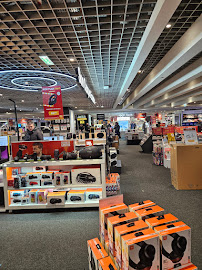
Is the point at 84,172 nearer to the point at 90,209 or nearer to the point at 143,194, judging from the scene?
the point at 90,209

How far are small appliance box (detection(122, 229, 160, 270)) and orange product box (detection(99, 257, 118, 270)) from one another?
0.12 m

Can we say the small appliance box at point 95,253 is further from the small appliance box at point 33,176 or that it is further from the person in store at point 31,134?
the person in store at point 31,134

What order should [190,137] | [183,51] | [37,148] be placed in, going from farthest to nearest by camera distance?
[190,137]
[183,51]
[37,148]

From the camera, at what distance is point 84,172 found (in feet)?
11.0

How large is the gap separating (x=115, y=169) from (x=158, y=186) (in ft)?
5.31

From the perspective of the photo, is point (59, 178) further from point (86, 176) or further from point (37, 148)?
point (37, 148)

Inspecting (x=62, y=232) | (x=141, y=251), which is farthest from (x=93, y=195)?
(x=141, y=251)

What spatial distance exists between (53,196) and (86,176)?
717 mm

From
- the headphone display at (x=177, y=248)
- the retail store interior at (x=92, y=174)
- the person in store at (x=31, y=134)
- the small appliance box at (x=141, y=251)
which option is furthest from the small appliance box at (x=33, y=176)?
the headphone display at (x=177, y=248)

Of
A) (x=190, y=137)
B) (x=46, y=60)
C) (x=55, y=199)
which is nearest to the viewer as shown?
(x=55, y=199)

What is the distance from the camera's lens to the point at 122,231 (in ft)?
4.36

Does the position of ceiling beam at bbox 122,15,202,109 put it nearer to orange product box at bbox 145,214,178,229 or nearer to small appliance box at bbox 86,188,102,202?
orange product box at bbox 145,214,178,229

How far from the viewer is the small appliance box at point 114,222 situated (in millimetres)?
1443

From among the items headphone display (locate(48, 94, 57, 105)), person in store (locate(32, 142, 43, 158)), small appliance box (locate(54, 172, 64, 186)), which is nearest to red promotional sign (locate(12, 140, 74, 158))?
person in store (locate(32, 142, 43, 158))
